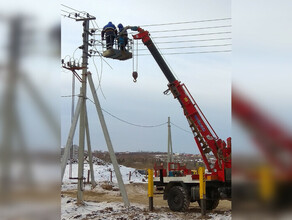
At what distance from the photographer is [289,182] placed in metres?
1.37

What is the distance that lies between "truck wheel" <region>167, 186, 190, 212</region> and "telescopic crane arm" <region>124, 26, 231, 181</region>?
1.26m

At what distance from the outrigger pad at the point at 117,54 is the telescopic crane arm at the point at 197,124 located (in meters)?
1.05

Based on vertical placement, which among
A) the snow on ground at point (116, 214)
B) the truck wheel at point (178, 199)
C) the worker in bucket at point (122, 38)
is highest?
the worker in bucket at point (122, 38)

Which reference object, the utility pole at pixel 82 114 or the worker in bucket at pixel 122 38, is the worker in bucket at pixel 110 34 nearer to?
the worker in bucket at pixel 122 38

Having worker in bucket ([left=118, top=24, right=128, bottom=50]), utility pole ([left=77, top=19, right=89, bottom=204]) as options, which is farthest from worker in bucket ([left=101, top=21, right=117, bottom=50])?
utility pole ([left=77, top=19, right=89, bottom=204])

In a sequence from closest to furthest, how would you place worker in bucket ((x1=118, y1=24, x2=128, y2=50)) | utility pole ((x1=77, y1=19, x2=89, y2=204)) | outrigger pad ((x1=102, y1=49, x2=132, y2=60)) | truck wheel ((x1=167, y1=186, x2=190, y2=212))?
outrigger pad ((x1=102, y1=49, x2=132, y2=60)), truck wheel ((x1=167, y1=186, x2=190, y2=212)), worker in bucket ((x1=118, y1=24, x2=128, y2=50)), utility pole ((x1=77, y1=19, x2=89, y2=204))

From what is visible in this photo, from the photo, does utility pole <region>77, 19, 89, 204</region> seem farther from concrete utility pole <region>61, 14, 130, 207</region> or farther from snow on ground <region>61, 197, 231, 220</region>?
snow on ground <region>61, 197, 231, 220</region>

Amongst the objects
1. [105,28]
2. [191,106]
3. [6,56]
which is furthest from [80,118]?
[6,56]

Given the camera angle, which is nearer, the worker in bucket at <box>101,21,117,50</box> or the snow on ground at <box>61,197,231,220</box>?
the snow on ground at <box>61,197,231,220</box>

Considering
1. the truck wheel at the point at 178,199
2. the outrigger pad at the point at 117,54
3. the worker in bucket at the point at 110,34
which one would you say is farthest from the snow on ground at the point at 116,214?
the worker in bucket at the point at 110,34

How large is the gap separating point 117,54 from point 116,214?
5.36m

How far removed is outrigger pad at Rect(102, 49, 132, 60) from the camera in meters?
11.4

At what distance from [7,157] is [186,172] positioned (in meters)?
10.9

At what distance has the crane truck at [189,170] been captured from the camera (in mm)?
11234
